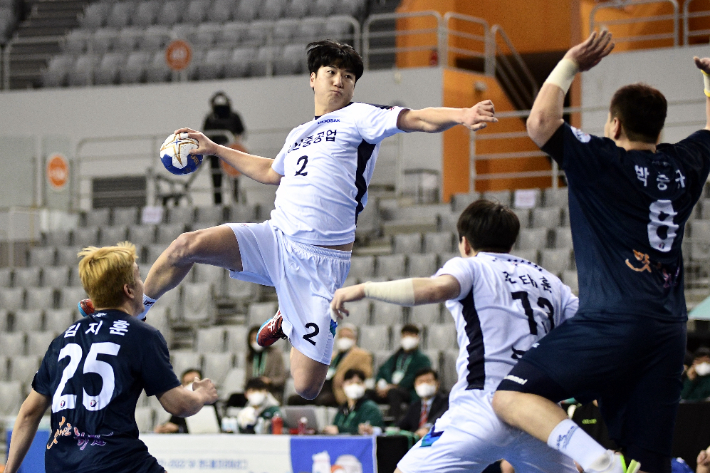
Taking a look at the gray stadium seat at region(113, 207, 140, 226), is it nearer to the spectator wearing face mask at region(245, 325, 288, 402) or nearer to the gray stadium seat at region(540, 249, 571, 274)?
the spectator wearing face mask at region(245, 325, 288, 402)

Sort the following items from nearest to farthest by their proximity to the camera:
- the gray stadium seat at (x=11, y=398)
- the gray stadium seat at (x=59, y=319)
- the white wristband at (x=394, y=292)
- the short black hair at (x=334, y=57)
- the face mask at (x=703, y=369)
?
1. the white wristband at (x=394, y=292)
2. the short black hair at (x=334, y=57)
3. the face mask at (x=703, y=369)
4. the gray stadium seat at (x=11, y=398)
5. the gray stadium seat at (x=59, y=319)

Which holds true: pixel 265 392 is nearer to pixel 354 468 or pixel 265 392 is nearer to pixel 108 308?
pixel 354 468

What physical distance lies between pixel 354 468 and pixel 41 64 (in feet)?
43.6

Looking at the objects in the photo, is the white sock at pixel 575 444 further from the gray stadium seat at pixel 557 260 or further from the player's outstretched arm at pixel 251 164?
the gray stadium seat at pixel 557 260

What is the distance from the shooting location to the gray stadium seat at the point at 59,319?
504 inches

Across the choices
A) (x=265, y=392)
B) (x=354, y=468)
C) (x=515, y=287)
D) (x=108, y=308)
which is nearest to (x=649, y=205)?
(x=515, y=287)

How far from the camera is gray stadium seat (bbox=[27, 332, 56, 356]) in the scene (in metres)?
12.5

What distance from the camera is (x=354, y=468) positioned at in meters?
7.86

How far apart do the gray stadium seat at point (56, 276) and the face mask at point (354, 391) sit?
580 cm

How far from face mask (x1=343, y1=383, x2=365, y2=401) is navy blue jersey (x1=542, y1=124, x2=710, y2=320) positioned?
5795mm

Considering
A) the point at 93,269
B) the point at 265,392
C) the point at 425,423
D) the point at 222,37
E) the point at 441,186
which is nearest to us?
the point at 93,269

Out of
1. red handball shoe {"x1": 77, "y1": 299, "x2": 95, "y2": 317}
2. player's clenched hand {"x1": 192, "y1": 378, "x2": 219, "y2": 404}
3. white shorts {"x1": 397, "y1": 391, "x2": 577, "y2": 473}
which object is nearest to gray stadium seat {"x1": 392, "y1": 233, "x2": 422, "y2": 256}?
red handball shoe {"x1": 77, "y1": 299, "x2": 95, "y2": 317}

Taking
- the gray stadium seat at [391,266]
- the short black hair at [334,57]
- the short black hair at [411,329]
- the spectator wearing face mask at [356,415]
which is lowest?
the spectator wearing face mask at [356,415]

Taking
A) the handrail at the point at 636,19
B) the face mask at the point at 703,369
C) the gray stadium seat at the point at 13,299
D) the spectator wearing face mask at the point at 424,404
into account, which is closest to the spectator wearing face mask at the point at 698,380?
the face mask at the point at 703,369
